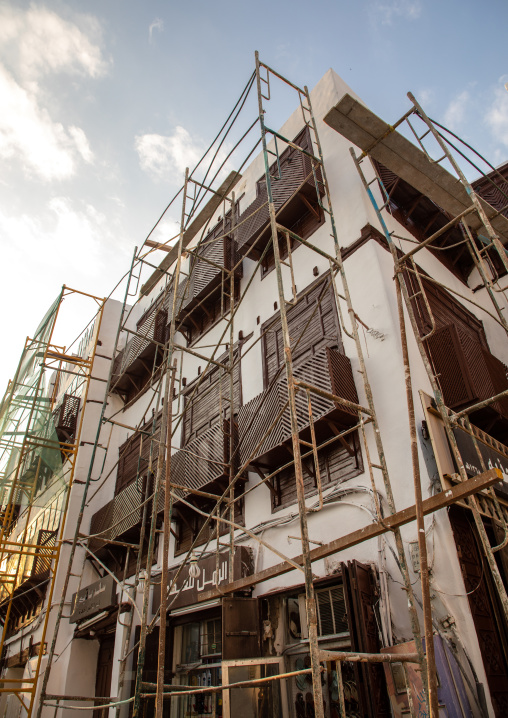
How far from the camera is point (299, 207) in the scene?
11.2 m

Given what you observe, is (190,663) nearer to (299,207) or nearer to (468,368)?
(468,368)

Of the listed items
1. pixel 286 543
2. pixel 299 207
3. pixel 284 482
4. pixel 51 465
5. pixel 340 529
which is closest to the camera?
pixel 340 529

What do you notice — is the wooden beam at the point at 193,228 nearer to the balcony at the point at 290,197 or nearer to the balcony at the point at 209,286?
the balcony at the point at 209,286

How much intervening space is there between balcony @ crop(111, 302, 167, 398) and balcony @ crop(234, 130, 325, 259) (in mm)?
4157

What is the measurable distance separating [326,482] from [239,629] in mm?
2450

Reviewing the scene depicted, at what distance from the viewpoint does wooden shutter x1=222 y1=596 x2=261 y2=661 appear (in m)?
6.43

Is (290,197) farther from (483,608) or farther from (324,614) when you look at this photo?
(483,608)

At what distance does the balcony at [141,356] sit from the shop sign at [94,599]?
18.8ft

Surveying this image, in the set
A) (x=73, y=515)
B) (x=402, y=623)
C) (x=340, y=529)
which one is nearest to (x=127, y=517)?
(x=73, y=515)

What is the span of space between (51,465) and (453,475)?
1228 cm

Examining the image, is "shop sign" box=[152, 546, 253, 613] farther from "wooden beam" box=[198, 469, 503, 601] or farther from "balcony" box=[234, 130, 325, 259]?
"balcony" box=[234, 130, 325, 259]

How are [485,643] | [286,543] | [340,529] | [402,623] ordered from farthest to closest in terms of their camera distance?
[286,543] → [340,529] → [402,623] → [485,643]

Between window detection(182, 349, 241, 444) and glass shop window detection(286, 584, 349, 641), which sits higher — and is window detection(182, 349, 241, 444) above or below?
above

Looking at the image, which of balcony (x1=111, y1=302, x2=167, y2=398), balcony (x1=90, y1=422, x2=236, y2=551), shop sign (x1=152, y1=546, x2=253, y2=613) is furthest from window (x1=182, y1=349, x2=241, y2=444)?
shop sign (x1=152, y1=546, x2=253, y2=613)
